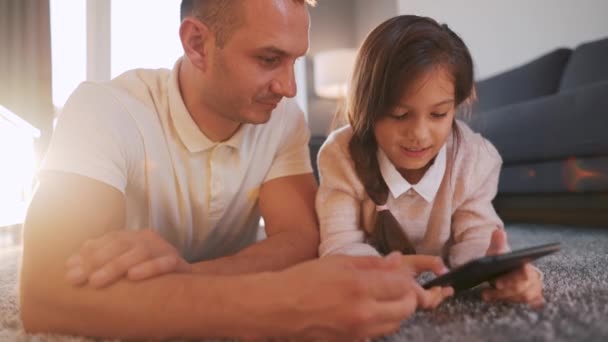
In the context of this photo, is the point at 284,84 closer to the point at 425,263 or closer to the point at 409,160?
the point at 409,160

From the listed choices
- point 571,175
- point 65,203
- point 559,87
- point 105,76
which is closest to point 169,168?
point 65,203

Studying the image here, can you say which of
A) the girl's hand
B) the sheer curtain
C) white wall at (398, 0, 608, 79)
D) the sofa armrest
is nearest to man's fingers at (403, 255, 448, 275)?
the girl's hand

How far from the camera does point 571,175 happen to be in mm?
1573

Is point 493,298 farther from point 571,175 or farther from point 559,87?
point 559,87

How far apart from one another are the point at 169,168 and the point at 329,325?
0.49 m

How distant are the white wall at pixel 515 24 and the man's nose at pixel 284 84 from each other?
7.67ft

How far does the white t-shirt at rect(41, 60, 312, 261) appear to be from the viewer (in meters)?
0.71

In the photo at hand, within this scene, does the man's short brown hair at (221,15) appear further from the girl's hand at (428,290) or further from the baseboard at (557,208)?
the baseboard at (557,208)

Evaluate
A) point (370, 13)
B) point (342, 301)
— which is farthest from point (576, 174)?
point (370, 13)

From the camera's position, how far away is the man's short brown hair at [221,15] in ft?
2.82

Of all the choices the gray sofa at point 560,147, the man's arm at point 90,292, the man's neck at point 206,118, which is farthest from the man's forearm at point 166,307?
the gray sofa at point 560,147

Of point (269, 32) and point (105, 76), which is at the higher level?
point (269, 32)

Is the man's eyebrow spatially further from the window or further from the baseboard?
the window

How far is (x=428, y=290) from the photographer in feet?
1.84
